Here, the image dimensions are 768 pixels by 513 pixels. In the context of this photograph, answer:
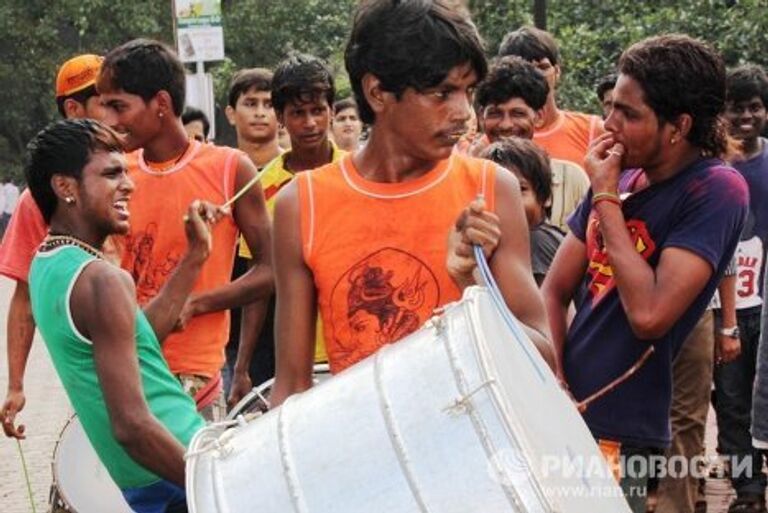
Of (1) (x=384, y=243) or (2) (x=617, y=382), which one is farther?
(2) (x=617, y=382)

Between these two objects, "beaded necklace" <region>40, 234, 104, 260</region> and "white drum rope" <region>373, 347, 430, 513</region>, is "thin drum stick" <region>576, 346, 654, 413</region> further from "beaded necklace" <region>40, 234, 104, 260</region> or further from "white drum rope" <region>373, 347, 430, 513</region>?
"white drum rope" <region>373, 347, 430, 513</region>

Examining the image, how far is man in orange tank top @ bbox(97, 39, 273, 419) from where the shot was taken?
5977 millimetres

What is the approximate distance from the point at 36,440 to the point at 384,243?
8.40 metres

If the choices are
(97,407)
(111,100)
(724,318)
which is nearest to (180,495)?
(97,407)

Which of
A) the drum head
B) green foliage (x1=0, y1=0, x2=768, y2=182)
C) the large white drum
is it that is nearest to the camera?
the large white drum

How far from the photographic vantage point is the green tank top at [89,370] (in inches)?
176

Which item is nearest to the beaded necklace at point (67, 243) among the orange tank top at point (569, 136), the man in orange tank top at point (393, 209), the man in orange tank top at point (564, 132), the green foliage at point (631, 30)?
the man in orange tank top at point (393, 209)

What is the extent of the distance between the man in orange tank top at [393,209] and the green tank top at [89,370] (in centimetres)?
69

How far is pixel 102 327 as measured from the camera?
4.36m

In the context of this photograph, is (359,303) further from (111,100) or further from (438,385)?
(111,100)

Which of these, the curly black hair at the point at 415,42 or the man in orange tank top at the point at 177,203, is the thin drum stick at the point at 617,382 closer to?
the curly black hair at the point at 415,42

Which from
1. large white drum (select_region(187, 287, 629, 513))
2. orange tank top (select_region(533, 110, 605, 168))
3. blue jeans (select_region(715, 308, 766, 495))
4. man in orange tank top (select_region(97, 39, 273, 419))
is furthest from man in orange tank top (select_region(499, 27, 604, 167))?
large white drum (select_region(187, 287, 629, 513))

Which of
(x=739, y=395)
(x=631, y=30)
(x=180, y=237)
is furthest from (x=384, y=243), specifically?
(x=631, y=30)

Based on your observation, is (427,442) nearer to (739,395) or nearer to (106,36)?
(739,395)
